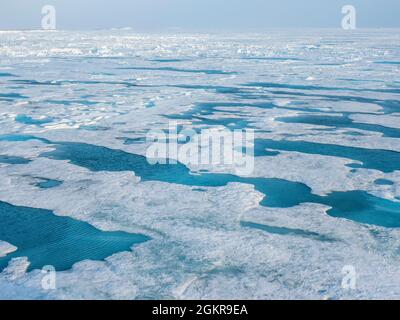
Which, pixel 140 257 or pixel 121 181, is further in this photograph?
pixel 121 181

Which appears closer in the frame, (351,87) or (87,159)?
(87,159)

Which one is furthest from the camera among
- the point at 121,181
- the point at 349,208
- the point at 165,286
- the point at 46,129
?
the point at 46,129

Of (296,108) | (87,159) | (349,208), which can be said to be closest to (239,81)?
(296,108)

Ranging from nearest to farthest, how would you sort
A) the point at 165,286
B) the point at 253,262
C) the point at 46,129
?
the point at 165,286 < the point at 253,262 < the point at 46,129
